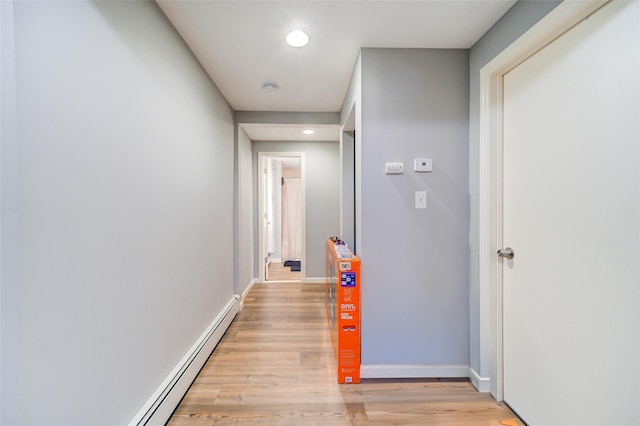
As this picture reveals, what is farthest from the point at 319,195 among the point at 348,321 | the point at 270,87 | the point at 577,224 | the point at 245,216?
the point at 577,224

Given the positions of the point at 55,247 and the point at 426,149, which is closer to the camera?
the point at 55,247

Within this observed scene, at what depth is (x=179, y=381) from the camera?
5.24ft

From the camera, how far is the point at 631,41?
3.22 ft

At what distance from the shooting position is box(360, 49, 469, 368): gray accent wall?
1.83 meters

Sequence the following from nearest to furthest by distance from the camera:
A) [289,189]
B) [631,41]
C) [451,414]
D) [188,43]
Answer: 1. [631,41]
2. [451,414]
3. [188,43]
4. [289,189]

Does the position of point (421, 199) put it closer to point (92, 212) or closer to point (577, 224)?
point (577, 224)

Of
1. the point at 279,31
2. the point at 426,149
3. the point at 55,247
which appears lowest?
the point at 55,247

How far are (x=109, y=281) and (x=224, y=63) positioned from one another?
174cm

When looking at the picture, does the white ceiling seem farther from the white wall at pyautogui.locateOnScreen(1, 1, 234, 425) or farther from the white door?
the white door

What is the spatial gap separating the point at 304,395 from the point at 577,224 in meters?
1.80

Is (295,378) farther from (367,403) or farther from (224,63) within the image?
(224,63)

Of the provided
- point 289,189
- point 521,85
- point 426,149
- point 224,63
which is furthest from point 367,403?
point 289,189

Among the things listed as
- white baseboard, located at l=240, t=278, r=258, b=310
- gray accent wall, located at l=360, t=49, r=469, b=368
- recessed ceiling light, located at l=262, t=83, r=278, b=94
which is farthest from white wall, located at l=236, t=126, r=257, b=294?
gray accent wall, located at l=360, t=49, r=469, b=368

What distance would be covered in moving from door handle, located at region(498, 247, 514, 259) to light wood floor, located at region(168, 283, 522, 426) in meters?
0.94
